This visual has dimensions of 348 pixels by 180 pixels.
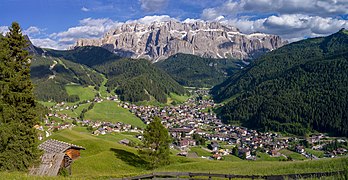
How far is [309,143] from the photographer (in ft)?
488

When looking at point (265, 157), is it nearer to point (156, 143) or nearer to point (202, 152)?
point (202, 152)

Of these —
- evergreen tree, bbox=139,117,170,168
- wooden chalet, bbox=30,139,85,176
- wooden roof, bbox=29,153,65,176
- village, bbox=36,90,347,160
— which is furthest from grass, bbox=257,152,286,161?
wooden roof, bbox=29,153,65,176

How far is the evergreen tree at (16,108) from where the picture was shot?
27156 mm

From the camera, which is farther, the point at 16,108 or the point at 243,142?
the point at 243,142

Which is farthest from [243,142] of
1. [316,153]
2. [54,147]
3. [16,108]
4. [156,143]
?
[16,108]

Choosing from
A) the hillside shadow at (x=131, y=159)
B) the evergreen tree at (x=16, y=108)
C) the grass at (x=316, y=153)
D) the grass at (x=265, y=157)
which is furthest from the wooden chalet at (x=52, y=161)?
the grass at (x=316, y=153)

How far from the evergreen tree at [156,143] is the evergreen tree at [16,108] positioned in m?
20.6

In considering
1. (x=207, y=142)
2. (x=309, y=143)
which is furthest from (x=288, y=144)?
(x=207, y=142)

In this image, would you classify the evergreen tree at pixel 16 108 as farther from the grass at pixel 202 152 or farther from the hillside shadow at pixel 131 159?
the grass at pixel 202 152

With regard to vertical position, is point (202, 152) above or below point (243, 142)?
above

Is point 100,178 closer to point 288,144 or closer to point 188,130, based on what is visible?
point 288,144

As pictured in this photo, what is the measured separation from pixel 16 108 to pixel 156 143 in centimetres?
2424

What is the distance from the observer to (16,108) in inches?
1117

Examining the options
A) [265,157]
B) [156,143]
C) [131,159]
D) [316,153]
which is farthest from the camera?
[316,153]
